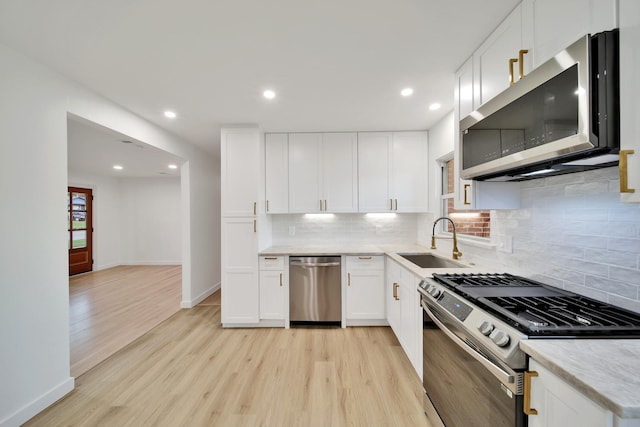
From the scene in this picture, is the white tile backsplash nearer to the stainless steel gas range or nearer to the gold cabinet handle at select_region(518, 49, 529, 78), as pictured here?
the stainless steel gas range

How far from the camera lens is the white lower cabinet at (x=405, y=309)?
6.75ft

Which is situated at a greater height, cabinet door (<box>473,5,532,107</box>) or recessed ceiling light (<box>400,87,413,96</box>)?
recessed ceiling light (<box>400,87,413,96</box>)

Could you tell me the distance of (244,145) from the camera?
319 centimetres

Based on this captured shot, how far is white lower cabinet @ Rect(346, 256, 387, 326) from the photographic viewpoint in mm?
3123

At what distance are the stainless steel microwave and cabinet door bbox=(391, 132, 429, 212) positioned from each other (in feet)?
6.53

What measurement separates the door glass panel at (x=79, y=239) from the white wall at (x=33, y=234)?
5.69 meters

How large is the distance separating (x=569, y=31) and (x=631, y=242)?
965 millimetres

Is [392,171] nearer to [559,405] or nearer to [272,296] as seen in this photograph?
[272,296]

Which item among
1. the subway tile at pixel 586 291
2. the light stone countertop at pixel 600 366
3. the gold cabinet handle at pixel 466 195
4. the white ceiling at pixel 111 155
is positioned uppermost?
the white ceiling at pixel 111 155

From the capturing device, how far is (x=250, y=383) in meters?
2.13

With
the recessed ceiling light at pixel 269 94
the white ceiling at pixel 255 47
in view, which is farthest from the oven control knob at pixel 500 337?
the recessed ceiling light at pixel 269 94

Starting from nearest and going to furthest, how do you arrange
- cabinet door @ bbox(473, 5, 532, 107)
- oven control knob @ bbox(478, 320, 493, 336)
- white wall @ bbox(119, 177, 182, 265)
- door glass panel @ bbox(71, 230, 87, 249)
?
oven control knob @ bbox(478, 320, 493, 336)
cabinet door @ bbox(473, 5, 532, 107)
door glass panel @ bbox(71, 230, 87, 249)
white wall @ bbox(119, 177, 182, 265)

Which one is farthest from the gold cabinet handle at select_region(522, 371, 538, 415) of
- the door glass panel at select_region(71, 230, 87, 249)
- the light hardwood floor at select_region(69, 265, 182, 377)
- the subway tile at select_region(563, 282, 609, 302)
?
the door glass panel at select_region(71, 230, 87, 249)

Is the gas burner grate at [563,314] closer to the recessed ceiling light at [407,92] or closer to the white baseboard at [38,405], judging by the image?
the recessed ceiling light at [407,92]
